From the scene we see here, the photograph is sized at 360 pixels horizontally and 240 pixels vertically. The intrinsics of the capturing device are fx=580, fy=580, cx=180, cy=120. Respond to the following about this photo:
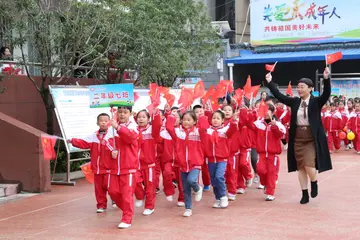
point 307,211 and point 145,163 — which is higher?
point 145,163

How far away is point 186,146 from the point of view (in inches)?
320

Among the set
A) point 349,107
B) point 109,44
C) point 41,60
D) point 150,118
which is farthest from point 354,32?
point 150,118

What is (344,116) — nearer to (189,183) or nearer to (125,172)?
(189,183)

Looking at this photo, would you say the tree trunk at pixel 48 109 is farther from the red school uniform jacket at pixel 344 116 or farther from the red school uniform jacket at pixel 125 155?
the red school uniform jacket at pixel 344 116

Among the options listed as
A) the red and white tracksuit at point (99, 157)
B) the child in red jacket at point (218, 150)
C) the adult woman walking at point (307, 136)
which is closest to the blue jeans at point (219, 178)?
the child in red jacket at point (218, 150)

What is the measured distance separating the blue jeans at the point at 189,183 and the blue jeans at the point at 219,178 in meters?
0.44

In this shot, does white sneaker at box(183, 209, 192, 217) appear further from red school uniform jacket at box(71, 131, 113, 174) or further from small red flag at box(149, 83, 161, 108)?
small red flag at box(149, 83, 161, 108)

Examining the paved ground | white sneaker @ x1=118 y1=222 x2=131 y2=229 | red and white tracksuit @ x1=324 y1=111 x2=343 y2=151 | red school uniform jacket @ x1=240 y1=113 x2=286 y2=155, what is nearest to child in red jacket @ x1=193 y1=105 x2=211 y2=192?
the paved ground

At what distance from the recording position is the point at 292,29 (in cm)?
2555

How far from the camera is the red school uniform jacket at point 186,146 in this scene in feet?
26.3

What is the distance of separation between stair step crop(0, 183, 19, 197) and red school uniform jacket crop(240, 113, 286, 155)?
14.0 ft

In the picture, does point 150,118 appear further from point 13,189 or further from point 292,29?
point 292,29

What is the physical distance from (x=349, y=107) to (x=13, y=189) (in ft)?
37.0

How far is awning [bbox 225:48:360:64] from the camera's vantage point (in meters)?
23.7
